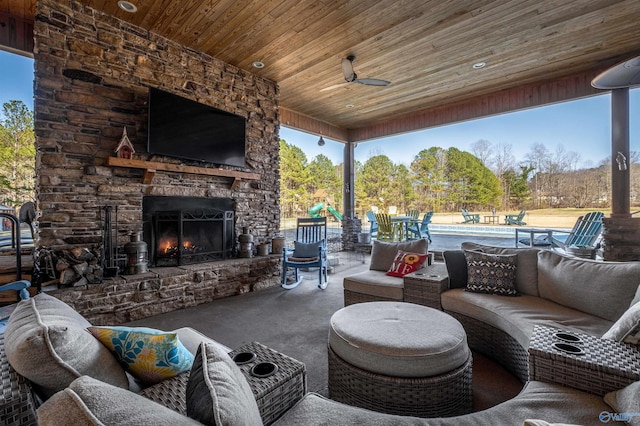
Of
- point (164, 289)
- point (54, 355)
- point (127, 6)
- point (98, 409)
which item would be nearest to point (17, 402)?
→ point (54, 355)

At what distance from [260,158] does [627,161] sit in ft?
17.4

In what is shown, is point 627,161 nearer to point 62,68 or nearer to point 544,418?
point 544,418

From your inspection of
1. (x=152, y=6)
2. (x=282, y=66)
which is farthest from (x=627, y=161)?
(x=152, y=6)

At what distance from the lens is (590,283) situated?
2033 mm

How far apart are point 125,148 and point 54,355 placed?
3.05 m

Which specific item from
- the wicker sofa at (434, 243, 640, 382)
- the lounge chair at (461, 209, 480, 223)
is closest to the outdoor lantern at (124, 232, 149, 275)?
the wicker sofa at (434, 243, 640, 382)

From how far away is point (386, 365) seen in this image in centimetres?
157

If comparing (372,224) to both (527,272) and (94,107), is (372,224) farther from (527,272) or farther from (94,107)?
(94,107)

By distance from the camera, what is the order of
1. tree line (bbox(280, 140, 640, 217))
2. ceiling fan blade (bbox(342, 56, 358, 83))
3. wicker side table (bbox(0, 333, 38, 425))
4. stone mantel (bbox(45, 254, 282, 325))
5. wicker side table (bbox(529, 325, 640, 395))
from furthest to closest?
1. tree line (bbox(280, 140, 640, 217))
2. ceiling fan blade (bbox(342, 56, 358, 83))
3. stone mantel (bbox(45, 254, 282, 325))
4. wicker side table (bbox(529, 325, 640, 395))
5. wicker side table (bbox(0, 333, 38, 425))

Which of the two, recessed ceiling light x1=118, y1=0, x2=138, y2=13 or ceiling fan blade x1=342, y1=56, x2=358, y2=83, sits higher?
recessed ceiling light x1=118, y1=0, x2=138, y2=13

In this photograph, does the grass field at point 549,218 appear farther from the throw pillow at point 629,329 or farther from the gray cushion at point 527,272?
the throw pillow at point 629,329

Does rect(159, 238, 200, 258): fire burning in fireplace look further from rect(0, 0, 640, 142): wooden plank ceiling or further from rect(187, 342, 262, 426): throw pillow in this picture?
rect(187, 342, 262, 426): throw pillow

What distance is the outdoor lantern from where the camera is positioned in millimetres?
3264

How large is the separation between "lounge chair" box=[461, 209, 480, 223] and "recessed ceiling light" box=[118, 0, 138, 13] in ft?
32.7
